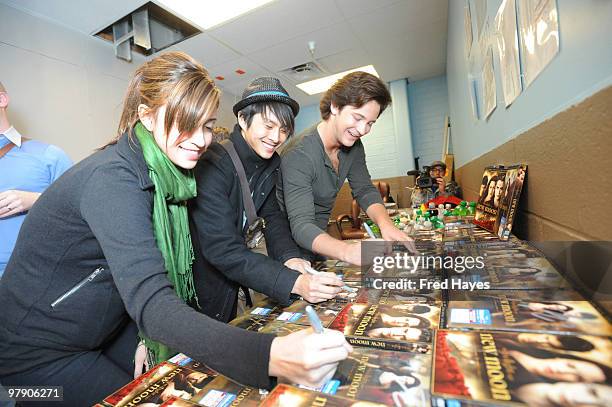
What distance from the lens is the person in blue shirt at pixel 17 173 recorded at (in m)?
1.59

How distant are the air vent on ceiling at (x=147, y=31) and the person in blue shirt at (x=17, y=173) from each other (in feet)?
5.34

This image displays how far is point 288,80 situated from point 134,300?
5.07 m

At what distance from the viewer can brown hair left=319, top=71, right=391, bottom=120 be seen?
135 centimetres

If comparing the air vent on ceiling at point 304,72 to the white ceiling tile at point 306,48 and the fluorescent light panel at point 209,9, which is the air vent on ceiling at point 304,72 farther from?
the fluorescent light panel at point 209,9

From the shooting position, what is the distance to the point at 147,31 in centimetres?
306

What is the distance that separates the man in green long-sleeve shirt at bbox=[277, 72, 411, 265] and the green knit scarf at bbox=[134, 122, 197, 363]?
1.47 ft

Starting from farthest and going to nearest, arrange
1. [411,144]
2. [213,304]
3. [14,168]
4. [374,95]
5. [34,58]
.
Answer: [411,144] < [34,58] < [14,168] < [374,95] < [213,304]

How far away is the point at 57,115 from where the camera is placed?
116 inches

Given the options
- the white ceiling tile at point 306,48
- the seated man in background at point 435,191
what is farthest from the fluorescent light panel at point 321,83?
the seated man in background at point 435,191

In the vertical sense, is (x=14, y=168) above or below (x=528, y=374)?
above

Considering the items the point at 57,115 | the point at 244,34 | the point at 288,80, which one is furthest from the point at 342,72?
the point at 57,115

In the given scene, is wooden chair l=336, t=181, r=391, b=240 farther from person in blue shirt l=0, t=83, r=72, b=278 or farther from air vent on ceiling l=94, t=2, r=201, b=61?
person in blue shirt l=0, t=83, r=72, b=278

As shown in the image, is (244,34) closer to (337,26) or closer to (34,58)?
(337,26)

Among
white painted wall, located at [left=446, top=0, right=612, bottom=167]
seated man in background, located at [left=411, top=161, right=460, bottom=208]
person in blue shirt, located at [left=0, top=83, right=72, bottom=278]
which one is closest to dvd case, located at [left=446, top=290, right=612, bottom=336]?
white painted wall, located at [left=446, top=0, right=612, bottom=167]
